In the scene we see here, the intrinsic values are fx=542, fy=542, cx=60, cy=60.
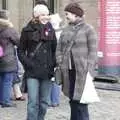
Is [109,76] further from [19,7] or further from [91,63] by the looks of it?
[91,63]

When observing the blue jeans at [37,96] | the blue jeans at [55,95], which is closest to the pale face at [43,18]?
the blue jeans at [37,96]

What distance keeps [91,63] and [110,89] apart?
193 inches

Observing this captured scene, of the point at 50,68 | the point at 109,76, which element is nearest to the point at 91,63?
the point at 50,68

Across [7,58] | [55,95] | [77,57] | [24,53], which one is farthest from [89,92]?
[7,58]

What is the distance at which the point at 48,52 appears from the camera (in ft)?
23.2

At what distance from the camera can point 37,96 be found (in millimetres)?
7059

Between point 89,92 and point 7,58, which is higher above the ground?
point 7,58

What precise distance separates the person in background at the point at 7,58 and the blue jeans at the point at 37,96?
1842 millimetres

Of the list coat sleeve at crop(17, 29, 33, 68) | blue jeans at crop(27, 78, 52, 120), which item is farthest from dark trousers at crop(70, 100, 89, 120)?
coat sleeve at crop(17, 29, 33, 68)

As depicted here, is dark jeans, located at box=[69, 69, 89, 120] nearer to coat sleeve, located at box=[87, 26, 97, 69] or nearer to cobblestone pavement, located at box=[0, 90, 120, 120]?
coat sleeve, located at box=[87, 26, 97, 69]

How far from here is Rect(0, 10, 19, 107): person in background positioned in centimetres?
882

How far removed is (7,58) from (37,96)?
6.58ft

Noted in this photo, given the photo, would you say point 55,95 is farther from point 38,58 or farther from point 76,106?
point 76,106

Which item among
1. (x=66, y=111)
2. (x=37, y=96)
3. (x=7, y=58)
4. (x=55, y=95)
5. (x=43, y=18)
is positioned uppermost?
(x=43, y=18)
